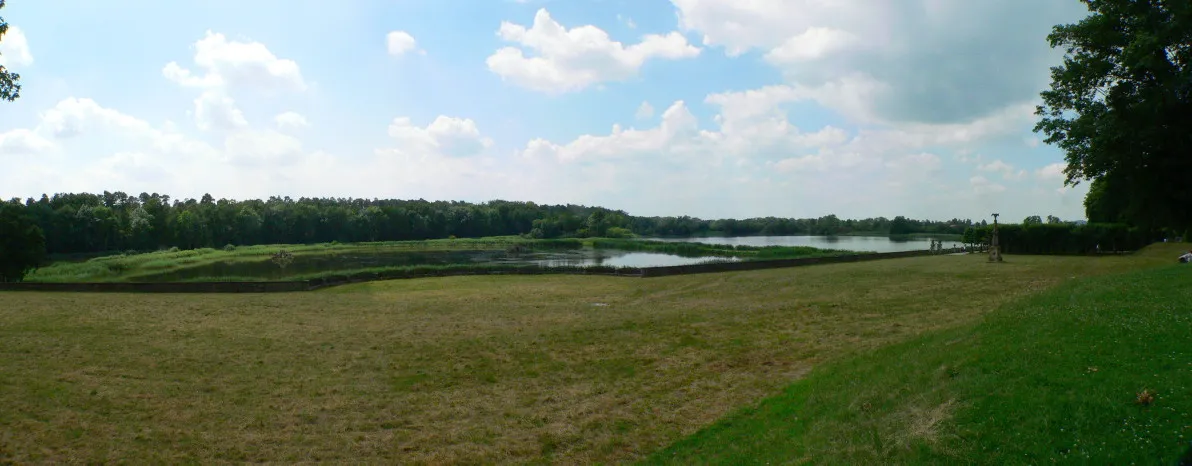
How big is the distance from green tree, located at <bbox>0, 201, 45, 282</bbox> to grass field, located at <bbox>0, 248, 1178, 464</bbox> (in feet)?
45.7

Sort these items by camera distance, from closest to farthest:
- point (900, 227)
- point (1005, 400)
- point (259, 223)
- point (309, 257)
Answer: point (1005, 400) < point (309, 257) < point (259, 223) < point (900, 227)

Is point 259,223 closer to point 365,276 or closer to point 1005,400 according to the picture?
point 365,276

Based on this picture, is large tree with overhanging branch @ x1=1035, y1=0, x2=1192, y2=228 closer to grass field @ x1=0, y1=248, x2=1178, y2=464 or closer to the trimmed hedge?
grass field @ x1=0, y1=248, x2=1178, y2=464

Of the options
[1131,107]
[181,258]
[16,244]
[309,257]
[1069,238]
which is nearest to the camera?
[1131,107]

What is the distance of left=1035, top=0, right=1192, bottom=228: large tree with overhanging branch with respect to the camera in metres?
17.8

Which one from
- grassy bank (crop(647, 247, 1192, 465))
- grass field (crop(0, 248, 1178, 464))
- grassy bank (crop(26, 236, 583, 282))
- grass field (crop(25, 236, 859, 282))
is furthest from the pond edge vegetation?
grassy bank (crop(647, 247, 1192, 465))

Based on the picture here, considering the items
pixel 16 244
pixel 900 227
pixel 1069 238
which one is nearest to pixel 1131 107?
pixel 1069 238

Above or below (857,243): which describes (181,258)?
below

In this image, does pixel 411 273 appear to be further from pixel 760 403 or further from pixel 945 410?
pixel 945 410

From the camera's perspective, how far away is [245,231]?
119375mm

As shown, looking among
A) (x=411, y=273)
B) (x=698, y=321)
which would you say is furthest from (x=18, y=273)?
(x=698, y=321)

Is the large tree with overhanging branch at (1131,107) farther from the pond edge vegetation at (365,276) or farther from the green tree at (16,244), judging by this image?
the green tree at (16,244)

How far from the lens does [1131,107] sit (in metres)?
18.6

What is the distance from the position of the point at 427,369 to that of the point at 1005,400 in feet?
35.3
